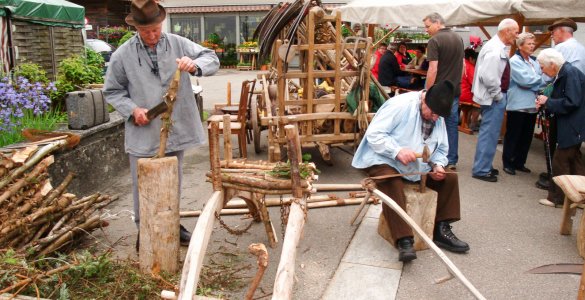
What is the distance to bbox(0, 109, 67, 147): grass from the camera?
508 centimetres

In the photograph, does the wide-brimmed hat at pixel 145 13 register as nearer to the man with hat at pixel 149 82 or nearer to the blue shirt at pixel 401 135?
the man with hat at pixel 149 82

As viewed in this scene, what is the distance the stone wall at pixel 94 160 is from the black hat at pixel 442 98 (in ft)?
11.9

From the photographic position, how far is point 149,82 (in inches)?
152

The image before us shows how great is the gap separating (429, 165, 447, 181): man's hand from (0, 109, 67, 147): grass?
420cm

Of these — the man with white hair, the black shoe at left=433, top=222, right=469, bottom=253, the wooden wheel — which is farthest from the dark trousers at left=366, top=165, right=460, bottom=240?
the wooden wheel

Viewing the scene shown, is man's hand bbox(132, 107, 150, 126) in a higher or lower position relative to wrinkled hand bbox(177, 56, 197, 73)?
lower

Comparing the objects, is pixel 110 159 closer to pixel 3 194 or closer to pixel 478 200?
pixel 3 194

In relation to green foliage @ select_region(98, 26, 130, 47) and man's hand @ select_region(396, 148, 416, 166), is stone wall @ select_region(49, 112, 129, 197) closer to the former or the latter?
man's hand @ select_region(396, 148, 416, 166)

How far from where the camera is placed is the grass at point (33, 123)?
200 inches

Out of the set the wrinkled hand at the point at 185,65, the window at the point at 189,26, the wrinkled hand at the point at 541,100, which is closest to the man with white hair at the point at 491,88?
the wrinkled hand at the point at 541,100

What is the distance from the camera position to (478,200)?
18.8ft

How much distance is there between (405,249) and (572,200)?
1.69 m

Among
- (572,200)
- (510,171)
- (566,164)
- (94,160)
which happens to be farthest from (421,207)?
(94,160)

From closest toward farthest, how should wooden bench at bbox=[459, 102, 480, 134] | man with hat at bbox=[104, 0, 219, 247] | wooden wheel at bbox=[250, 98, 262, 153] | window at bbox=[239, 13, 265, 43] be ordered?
man with hat at bbox=[104, 0, 219, 247] < wooden wheel at bbox=[250, 98, 262, 153] < wooden bench at bbox=[459, 102, 480, 134] < window at bbox=[239, 13, 265, 43]
